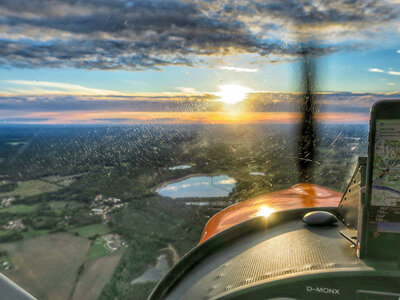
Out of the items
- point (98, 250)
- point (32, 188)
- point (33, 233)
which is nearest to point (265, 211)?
point (98, 250)

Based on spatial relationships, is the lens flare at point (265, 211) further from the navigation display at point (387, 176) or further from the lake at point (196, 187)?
the lake at point (196, 187)

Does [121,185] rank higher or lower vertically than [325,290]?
lower

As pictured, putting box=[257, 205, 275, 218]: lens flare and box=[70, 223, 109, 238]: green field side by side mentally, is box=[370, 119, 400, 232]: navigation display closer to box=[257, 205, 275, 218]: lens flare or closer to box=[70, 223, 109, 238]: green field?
box=[257, 205, 275, 218]: lens flare

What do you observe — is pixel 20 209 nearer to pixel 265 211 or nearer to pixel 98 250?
pixel 98 250

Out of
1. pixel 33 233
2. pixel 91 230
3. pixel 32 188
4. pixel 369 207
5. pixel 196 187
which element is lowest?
pixel 91 230

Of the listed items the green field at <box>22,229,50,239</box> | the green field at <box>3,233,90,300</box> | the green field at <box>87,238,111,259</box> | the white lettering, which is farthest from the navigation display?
the green field at <box>22,229,50,239</box>

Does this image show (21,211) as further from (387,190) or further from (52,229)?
(387,190)

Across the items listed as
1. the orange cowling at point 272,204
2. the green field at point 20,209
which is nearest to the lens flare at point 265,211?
the orange cowling at point 272,204
